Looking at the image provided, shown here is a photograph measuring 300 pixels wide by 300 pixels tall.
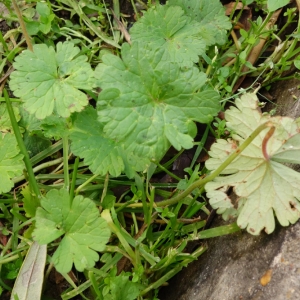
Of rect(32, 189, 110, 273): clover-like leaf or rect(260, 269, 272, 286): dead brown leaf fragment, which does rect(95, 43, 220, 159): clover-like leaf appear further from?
rect(260, 269, 272, 286): dead brown leaf fragment

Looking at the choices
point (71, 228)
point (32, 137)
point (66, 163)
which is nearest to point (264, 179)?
point (71, 228)

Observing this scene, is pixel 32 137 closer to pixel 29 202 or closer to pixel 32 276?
pixel 29 202

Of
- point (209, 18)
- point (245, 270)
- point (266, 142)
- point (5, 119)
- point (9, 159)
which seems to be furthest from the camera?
point (209, 18)

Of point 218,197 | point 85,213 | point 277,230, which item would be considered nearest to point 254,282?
point 277,230

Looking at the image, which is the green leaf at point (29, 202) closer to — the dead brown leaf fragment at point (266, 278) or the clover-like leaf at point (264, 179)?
the clover-like leaf at point (264, 179)

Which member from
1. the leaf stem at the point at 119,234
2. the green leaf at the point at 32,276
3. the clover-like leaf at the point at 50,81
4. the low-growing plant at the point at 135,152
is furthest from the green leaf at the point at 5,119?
the leaf stem at the point at 119,234

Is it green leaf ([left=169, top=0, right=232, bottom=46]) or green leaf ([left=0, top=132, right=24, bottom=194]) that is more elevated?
green leaf ([left=169, top=0, right=232, bottom=46])

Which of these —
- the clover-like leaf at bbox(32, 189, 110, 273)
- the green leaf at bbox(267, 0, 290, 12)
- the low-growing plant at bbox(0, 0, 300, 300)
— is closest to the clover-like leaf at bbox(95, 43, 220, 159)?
the low-growing plant at bbox(0, 0, 300, 300)
